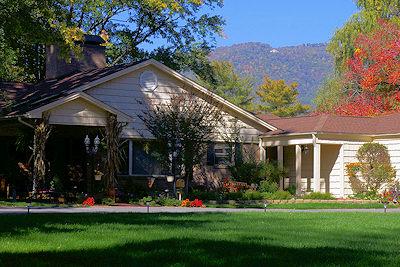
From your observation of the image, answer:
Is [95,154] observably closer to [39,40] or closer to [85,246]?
[39,40]

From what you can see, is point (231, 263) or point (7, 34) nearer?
point (231, 263)

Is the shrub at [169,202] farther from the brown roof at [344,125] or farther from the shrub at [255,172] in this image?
the brown roof at [344,125]

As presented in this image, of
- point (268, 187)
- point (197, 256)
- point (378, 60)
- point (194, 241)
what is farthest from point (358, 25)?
point (197, 256)

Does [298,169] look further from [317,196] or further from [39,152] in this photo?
[39,152]

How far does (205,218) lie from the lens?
16938mm

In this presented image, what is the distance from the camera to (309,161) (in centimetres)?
3316

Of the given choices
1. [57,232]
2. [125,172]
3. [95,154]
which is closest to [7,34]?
[95,154]

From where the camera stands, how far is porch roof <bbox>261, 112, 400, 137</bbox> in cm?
3084

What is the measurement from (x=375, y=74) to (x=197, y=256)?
32.5 metres

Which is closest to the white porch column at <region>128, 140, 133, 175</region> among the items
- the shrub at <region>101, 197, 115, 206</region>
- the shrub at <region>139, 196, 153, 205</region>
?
the shrub at <region>139, 196, 153, 205</region>

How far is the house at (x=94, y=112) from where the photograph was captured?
84.4 ft

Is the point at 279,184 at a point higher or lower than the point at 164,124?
lower

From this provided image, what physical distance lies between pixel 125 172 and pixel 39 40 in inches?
309

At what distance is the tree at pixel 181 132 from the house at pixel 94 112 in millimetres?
1172
